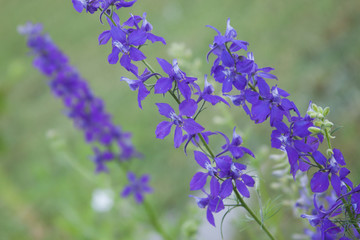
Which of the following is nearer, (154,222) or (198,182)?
(198,182)

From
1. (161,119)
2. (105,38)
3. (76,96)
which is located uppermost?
(161,119)

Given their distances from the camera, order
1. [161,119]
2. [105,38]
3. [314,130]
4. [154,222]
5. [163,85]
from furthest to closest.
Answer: [161,119] → [154,222] → [105,38] → [163,85] → [314,130]

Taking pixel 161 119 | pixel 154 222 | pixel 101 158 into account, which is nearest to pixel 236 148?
pixel 154 222

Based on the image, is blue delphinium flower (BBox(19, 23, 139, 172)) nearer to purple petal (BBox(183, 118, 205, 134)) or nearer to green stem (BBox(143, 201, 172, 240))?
green stem (BBox(143, 201, 172, 240))

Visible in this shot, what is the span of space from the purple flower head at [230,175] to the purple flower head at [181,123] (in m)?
0.11

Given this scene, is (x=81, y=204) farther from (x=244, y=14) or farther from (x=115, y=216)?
(x=244, y=14)

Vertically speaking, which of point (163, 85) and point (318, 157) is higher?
point (163, 85)

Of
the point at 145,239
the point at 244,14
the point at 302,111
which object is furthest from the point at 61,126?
the point at 302,111

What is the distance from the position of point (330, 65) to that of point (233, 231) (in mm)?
1928

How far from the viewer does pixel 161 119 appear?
5195 mm

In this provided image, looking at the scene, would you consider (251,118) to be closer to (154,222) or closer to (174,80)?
(174,80)

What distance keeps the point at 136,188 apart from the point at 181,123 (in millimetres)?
1750

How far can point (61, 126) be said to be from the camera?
700cm

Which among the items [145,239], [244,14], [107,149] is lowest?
[145,239]
